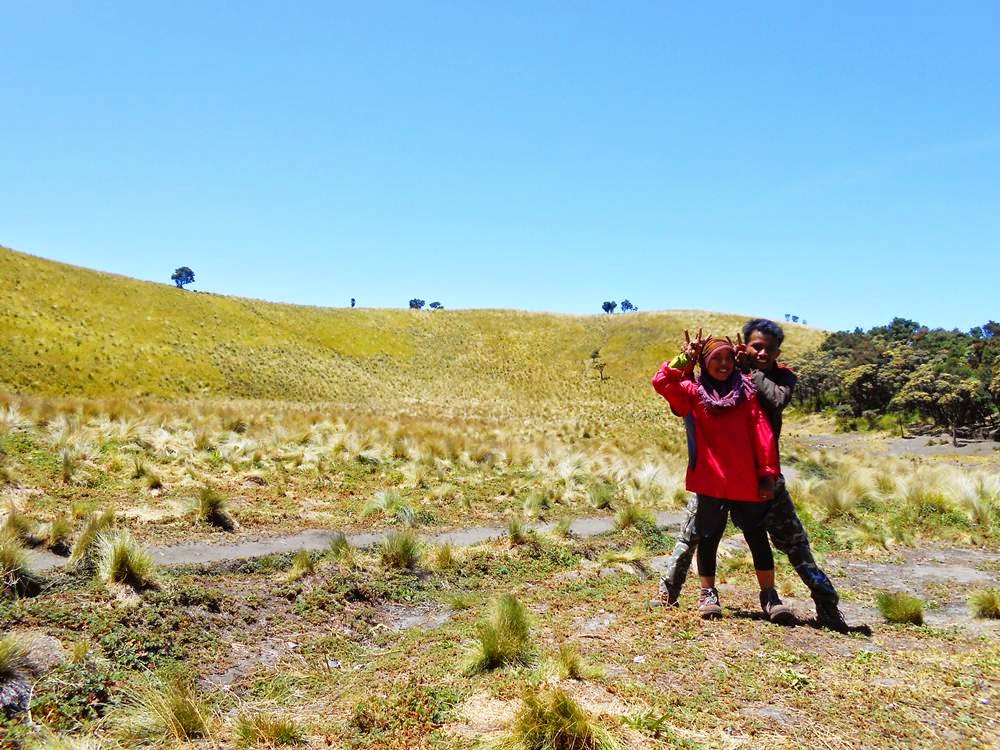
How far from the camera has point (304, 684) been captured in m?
5.05

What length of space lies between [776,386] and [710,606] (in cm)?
203

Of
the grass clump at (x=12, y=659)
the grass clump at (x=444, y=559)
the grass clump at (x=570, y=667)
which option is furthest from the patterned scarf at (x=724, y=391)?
the grass clump at (x=12, y=659)

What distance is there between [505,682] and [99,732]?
2691mm

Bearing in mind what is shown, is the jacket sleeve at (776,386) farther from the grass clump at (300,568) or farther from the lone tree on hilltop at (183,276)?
the lone tree on hilltop at (183,276)

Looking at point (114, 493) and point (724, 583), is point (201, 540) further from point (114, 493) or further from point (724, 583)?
point (724, 583)

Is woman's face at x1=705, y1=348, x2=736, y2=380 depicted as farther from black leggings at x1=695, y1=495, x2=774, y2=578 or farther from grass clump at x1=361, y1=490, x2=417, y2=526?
grass clump at x1=361, y1=490, x2=417, y2=526

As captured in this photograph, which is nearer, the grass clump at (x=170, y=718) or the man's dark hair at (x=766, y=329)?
the grass clump at (x=170, y=718)

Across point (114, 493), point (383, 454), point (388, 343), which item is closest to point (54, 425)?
point (114, 493)

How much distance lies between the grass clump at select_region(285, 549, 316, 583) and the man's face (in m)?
5.72

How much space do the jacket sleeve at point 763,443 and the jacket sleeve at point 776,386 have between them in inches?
4.6

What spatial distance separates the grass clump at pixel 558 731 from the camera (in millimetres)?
3176

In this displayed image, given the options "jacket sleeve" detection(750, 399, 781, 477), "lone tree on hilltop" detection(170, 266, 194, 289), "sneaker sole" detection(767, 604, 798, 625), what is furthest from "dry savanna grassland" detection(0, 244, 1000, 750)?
"lone tree on hilltop" detection(170, 266, 194, 289)

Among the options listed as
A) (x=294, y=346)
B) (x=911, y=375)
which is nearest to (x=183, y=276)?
(x=294, y=346)

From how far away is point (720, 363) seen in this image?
5270 millimetres
